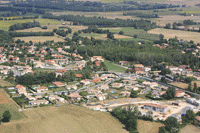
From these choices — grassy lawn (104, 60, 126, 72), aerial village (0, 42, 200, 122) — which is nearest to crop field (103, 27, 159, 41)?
grassy lawn (104, 60, 126, 72)

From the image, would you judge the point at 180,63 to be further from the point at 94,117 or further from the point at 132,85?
the point at 94,117

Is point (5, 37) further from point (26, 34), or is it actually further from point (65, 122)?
point (65, 122)

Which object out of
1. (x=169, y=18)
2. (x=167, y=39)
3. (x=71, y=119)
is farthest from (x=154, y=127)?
(x=169, y=18)

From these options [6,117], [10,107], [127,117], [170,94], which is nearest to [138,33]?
[170,94]

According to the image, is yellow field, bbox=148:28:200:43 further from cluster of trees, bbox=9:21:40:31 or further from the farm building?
the farm building

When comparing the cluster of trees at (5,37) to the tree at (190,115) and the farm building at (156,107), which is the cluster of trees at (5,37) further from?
the tree at (190,115)

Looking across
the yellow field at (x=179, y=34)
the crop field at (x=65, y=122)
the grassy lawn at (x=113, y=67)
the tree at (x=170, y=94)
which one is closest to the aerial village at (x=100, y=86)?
the tree at (x=170, y=94)
